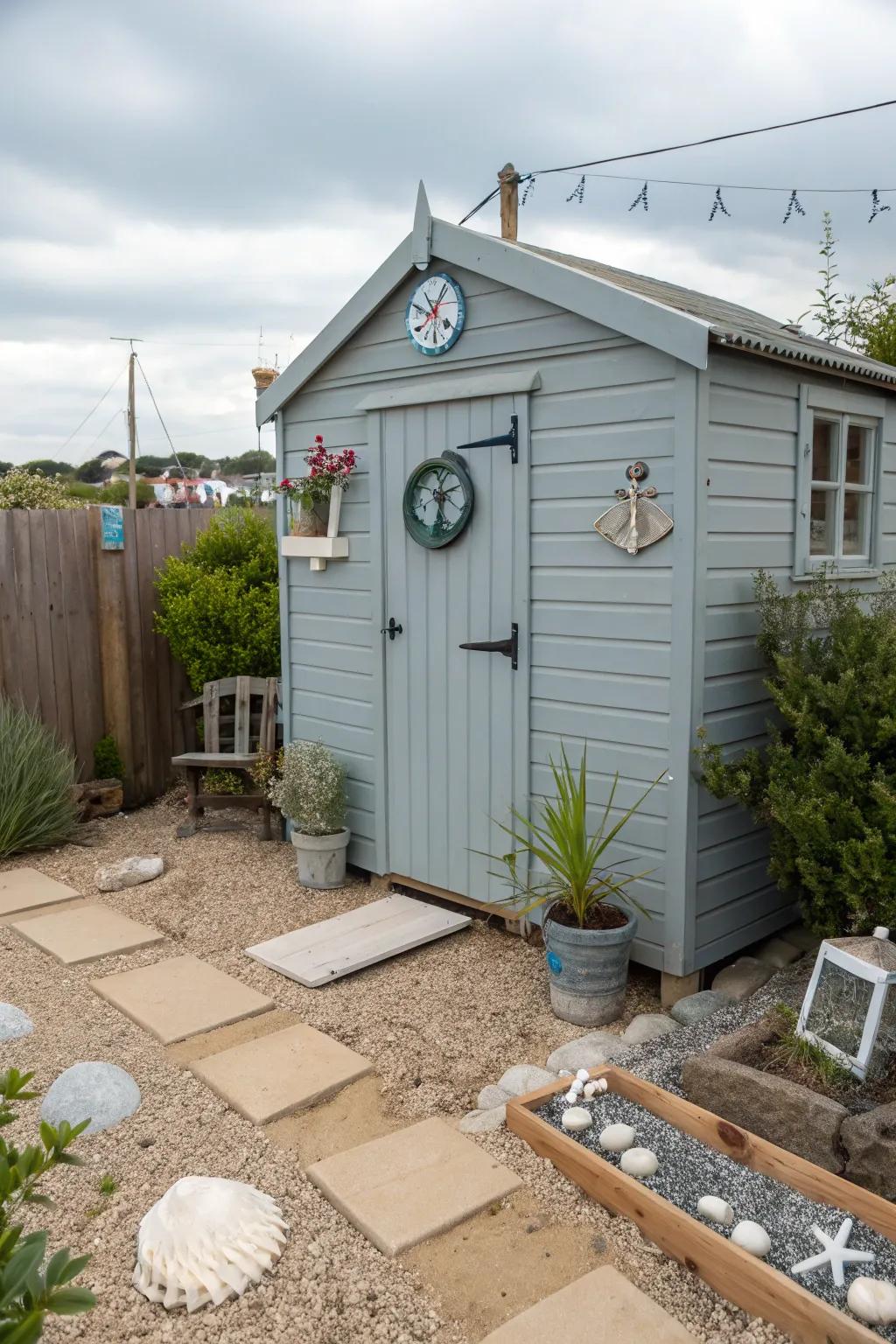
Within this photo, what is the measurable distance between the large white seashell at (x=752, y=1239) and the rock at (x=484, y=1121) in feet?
2.65

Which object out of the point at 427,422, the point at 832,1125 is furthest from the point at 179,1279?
the point at 427,422

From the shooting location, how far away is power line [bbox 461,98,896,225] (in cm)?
556

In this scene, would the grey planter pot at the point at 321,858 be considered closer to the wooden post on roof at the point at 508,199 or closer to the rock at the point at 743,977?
the rock at the point at 743,977

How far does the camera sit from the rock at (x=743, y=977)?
3698 mm

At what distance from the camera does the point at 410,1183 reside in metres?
2.55

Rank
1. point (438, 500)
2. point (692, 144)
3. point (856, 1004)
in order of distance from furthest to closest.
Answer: point (692, 144) < point (438, 500) < point (856, 1004)

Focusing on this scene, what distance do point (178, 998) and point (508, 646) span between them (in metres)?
1.92

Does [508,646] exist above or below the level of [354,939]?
above

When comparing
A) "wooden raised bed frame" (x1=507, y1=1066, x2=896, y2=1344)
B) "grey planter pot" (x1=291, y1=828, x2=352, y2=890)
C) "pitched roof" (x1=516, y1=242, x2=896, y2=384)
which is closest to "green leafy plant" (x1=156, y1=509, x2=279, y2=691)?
"grey planter pot" (x1=291, y1=828, x2=352, y2=890)

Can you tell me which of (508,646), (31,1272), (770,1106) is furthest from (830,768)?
(31,1272)

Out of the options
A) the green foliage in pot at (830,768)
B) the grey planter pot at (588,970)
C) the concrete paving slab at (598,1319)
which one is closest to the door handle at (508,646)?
the green foliage in pot at (830,768)

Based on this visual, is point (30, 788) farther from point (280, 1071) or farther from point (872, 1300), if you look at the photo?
point (872, 1300)

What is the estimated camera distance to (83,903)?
4875mm

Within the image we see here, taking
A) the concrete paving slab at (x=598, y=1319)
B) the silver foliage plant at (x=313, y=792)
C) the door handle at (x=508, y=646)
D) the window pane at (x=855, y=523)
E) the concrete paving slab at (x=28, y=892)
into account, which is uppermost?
the window pane at (x=855, y=523)
